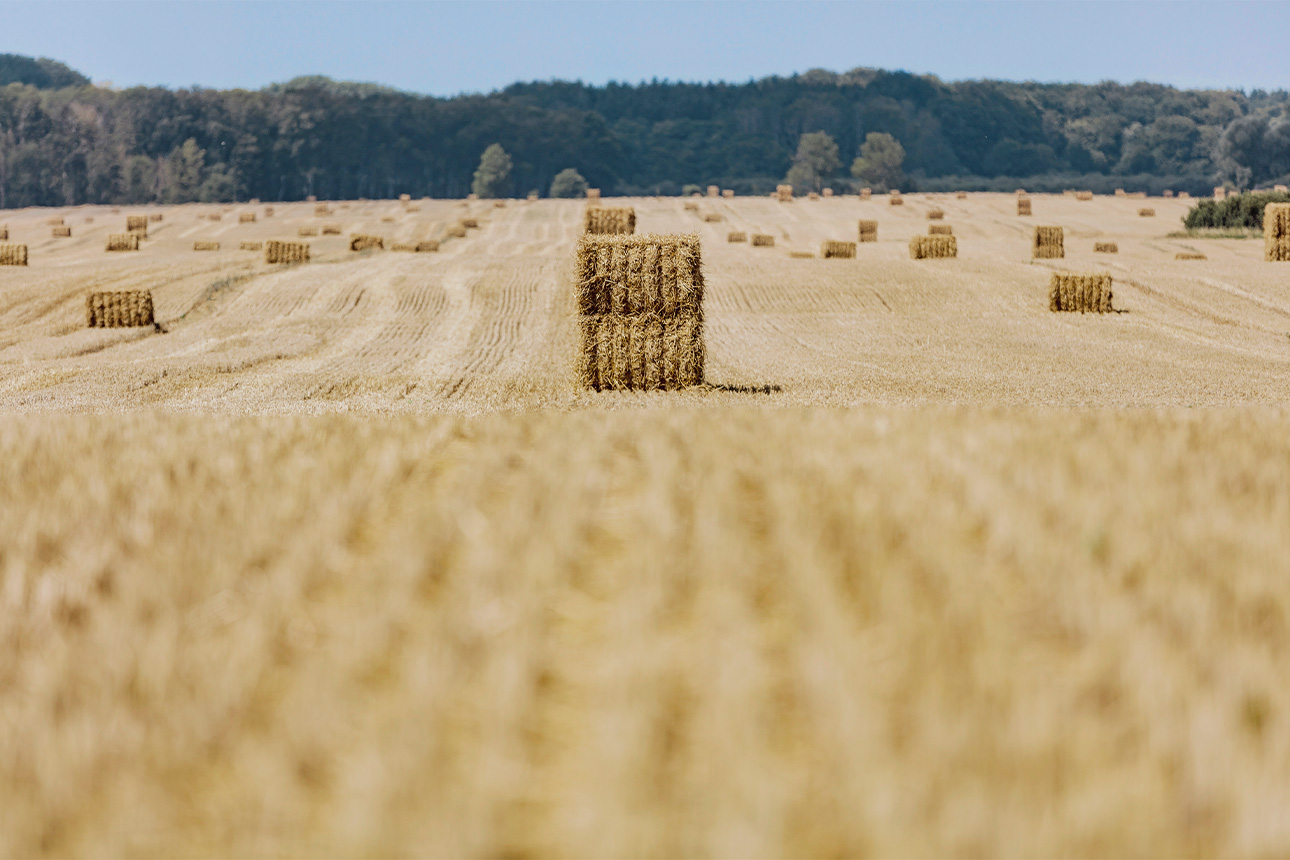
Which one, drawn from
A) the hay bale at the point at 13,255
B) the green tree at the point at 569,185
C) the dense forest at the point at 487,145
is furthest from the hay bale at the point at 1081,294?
the green tree at the point at 569,185

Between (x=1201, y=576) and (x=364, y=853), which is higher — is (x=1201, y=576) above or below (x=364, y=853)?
above

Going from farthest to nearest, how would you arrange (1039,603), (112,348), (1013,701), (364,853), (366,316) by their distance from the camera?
(366,316) → (112,348) → (1039,603) → (1013,701) → (364,853)

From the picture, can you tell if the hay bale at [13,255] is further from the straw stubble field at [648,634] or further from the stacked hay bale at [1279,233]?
the stacked hay bale at [1279,233]

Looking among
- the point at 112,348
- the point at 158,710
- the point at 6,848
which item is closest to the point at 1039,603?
the point at 158,710

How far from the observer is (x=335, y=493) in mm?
4445

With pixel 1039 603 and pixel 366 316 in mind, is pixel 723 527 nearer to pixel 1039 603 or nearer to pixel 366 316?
pixel 1039 603

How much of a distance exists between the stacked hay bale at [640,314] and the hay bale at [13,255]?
34457 mm

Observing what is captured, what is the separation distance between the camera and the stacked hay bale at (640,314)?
19734 millimetres

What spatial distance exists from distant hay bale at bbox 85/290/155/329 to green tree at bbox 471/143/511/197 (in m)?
116

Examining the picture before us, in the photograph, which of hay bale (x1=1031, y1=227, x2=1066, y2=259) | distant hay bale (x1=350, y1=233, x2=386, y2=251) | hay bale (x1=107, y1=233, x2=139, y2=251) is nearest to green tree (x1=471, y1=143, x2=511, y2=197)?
hay bale (x1=107, y1=233, x2=139, y2=251)

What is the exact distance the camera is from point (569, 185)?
145m

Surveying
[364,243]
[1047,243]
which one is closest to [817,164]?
[364,243]

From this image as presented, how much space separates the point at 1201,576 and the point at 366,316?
3053 centimetres

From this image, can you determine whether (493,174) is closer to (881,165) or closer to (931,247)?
(881,165)
